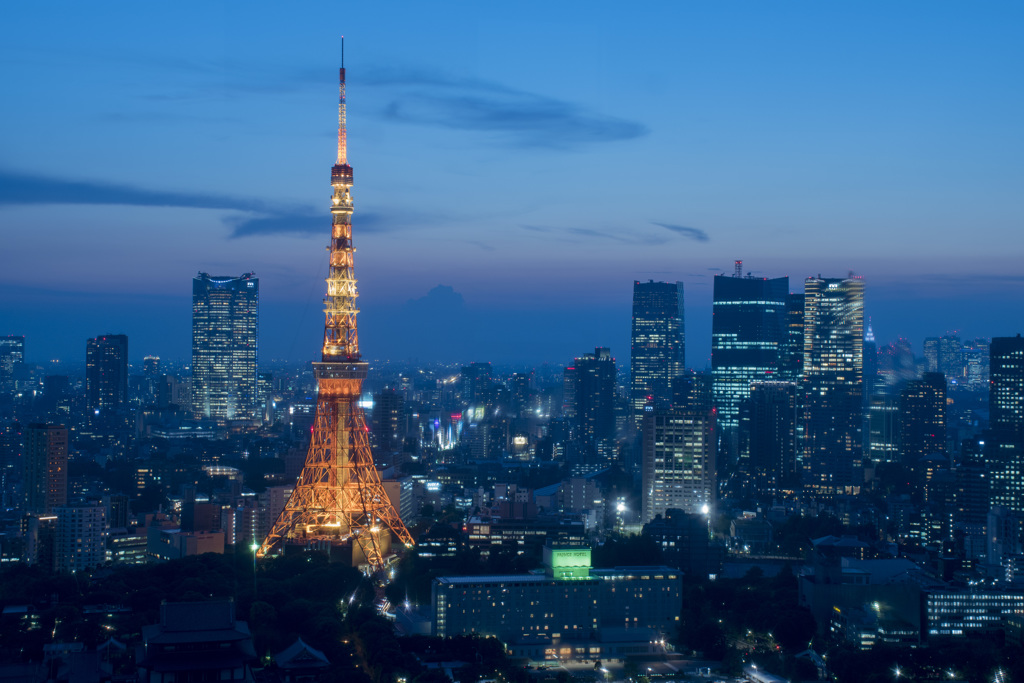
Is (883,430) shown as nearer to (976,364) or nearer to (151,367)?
(976,364)

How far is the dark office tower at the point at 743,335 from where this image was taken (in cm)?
5828

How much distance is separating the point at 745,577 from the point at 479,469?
66.9 ft

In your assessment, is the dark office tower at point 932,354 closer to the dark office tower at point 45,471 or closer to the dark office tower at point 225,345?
the dark office tower at point 225,345

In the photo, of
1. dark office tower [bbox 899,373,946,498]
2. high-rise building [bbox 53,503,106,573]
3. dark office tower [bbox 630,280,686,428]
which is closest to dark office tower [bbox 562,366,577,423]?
dark office tower [bbox 630,280,686,428]

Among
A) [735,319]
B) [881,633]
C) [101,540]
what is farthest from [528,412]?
[881,633]

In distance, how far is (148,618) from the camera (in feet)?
61.4

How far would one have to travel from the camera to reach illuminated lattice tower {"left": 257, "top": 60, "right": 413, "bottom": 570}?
2417 centimetres

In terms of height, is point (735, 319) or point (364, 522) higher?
point (735, 319)

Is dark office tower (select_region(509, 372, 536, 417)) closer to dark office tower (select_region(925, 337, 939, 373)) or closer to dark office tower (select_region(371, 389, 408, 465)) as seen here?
dark office tower (select_region(371, 389, 408, 465))

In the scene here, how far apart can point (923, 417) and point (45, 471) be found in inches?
1227

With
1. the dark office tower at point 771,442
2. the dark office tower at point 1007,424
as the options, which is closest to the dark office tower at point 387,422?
the dark office tower at point 771,442

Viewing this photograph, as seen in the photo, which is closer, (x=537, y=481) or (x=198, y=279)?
(x=537, y=481)

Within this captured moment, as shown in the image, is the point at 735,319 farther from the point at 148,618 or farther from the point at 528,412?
the point at 148,618

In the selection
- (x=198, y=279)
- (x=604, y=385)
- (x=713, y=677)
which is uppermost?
(x=198, y=279)
